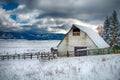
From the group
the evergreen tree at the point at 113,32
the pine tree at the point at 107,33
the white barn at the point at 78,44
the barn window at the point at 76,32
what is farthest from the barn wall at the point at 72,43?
the pine tree at the point at 107,33

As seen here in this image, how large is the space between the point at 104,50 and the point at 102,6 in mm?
15922

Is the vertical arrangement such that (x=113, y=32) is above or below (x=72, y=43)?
above

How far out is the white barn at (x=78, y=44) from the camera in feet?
91.0

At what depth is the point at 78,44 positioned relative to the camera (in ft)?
93.8

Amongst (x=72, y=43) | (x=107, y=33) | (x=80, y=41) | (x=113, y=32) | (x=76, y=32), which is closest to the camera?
(x=80, y=41)

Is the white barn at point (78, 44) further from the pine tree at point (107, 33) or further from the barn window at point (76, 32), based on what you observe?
the pine tree at point (107, 33)

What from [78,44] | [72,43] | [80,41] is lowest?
[78,44]

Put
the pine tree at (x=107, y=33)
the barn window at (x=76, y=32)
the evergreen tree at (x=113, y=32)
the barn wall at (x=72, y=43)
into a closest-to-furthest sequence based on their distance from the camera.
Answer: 1. the barn wall at (x=72, y=43)
2. the barn window at (x=76, y=32)
3. the evergreen tree at (x=113, y=32)
4. the pine tree at (x=107, y=33)

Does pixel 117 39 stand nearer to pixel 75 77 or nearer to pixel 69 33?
pixel 69 33

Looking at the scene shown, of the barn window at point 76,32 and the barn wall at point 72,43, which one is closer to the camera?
the barn wall at point 72,43

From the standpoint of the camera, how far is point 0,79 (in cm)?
1385

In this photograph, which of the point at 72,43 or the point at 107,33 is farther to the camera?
the point at 107,33

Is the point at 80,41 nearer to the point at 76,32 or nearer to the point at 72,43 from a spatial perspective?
the point at 72,43

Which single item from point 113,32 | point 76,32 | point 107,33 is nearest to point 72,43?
point 76,32
